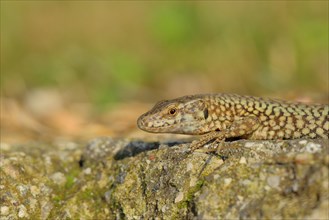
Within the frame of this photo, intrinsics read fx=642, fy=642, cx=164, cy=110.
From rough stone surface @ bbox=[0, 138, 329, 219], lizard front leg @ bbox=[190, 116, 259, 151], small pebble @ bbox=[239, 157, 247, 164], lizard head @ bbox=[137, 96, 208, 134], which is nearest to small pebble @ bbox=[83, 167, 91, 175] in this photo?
rough stone surface @ bbox=[0, 138, 329, 219]

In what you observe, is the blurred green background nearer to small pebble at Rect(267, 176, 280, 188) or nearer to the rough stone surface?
the rough stone surface

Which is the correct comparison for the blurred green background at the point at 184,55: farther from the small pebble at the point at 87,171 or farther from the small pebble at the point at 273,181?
the small pebble at the point at 273,181

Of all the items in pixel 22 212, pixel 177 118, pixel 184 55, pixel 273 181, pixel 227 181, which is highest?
pixel 184 55

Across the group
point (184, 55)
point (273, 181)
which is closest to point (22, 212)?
point (273, 181)

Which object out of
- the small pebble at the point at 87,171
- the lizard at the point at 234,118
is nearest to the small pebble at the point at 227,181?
the lizard at the point at 234,118

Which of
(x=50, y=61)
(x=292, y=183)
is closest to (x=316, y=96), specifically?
(x=292, y=183)

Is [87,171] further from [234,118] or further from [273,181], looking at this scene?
[273,181]
